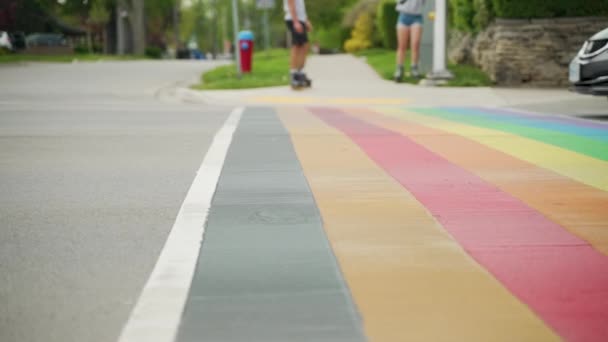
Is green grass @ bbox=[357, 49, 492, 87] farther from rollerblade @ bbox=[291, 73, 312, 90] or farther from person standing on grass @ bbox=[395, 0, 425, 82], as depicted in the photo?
rollerblade @ bbox=[291, 73, 312, 90]

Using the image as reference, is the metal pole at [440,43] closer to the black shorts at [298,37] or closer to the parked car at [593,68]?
the black shorts at [298,37]

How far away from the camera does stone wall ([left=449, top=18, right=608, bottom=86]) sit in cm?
1568

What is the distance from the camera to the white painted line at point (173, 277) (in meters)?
3.00

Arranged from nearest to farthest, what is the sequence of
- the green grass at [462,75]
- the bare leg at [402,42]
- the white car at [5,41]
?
the green grass at [462,75] < the bare leg at [402,42] < the white car at [5,41]

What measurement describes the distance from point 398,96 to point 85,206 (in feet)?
32.9

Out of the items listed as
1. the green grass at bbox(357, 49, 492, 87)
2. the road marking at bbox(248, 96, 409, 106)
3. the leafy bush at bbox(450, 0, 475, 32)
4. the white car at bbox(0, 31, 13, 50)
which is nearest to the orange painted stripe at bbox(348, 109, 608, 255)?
the road marking at bbox(248, 96, 409, 106)

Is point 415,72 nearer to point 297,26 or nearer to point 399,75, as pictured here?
point 399,75

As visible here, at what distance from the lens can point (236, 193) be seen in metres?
5.54

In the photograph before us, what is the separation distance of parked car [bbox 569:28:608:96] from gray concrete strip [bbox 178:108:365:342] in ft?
18.7

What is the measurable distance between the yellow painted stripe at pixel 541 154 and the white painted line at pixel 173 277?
8.25 ft

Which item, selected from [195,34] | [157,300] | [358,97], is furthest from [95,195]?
[195,34]

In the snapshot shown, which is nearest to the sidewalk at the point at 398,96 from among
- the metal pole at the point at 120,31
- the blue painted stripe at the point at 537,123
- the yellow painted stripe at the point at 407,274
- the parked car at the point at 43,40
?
the blue painted stripe at the point at 537,123

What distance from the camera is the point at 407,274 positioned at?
369 cm

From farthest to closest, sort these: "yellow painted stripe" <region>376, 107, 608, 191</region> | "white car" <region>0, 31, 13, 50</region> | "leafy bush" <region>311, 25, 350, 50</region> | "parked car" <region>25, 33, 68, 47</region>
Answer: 1. "leafy bush" <region>311, 25, 350, 50</region>
2. "parked car" <region>25, 33, 68, 47</region>
3. "white car" <region>0, 31, 13, 50</region>
4. "yellow painted stripe" <region>376, 107, 608, 191</region>
